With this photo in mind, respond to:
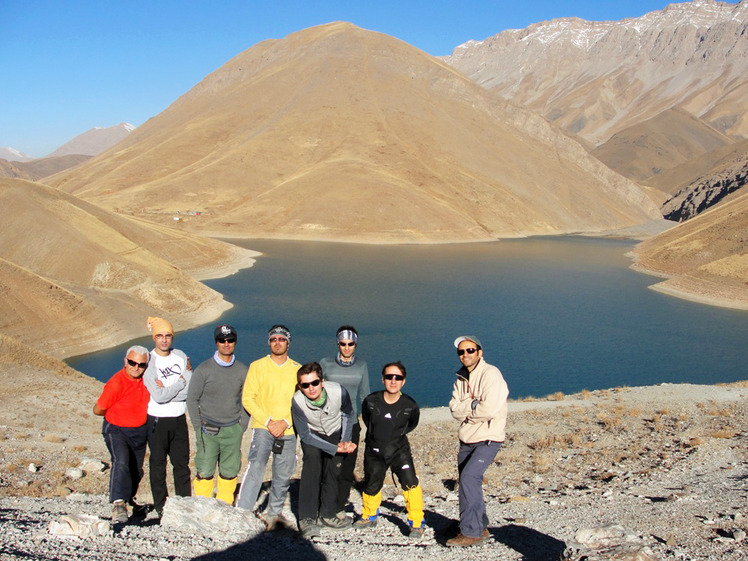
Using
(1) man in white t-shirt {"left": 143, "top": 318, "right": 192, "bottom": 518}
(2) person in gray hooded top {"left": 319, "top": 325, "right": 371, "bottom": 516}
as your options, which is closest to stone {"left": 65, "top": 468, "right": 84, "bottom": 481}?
(1) man in white t-shirt {"left": 143, "top": 318, "right": 192, "bottom": 518}

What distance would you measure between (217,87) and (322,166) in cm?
7719

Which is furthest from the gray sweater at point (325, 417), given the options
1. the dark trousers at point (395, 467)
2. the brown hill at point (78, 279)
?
the brown hill at point (78, 279)

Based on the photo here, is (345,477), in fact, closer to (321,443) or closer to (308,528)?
(321,443)

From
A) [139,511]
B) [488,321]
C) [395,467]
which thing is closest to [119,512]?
[139,511]

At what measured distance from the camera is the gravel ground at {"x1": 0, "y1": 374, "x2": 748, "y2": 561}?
6.69 meters

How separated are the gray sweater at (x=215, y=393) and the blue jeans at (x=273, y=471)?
0.48 metres

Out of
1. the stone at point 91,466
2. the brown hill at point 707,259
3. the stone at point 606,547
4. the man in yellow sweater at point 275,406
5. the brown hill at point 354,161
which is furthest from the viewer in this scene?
the brown hill at point 354,161

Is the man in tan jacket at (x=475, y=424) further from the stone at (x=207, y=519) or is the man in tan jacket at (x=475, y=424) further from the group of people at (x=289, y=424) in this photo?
the stone at (x=207, y=519)

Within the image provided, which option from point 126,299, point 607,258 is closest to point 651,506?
point 126,299

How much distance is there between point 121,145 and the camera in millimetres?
174750

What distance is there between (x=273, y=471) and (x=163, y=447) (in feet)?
4.94

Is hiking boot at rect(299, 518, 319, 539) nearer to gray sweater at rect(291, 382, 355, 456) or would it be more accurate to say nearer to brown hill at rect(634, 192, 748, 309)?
gray sweater at rect(291, 382, 355, 456)

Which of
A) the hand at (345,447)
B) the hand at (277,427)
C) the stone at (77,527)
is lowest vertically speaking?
the stone at (77,527)

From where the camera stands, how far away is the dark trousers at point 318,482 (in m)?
7.77
